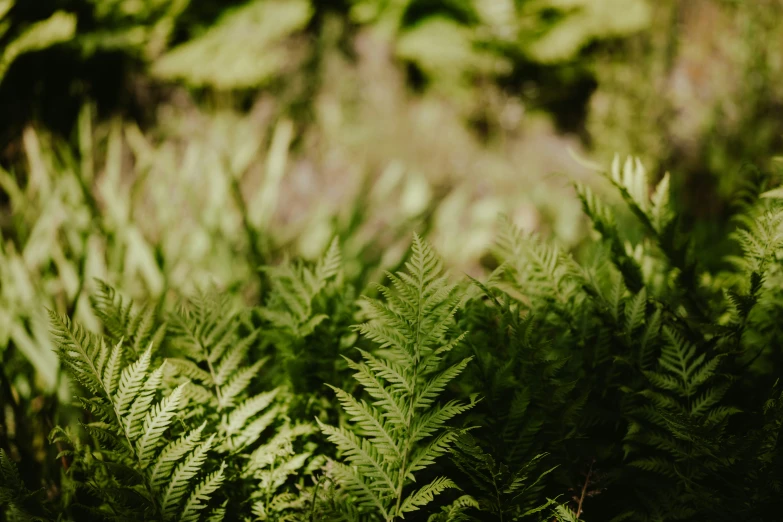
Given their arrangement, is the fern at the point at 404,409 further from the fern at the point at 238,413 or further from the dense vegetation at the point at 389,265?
the fern at the point at 238,413

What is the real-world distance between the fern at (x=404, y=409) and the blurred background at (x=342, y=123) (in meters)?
0.93

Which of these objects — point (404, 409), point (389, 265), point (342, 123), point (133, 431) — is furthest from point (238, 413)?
point (342, 123)

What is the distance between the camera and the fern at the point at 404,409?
0.70 m

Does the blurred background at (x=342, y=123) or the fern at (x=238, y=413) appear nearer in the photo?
the fern at (x=238, y=413)

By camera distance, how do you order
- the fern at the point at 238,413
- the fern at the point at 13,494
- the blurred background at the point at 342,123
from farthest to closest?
the blurred background at the point at 342,123 < the fern at the point at 238,413 < the fern at the point at 13,494

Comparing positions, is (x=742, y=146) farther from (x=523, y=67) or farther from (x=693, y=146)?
(x=523, y=67)

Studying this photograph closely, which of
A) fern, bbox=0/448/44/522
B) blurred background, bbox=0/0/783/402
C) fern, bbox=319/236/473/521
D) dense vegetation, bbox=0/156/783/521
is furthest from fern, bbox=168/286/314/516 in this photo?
blurred background, bbox=0/0/783/402

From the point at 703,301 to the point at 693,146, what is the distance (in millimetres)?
2710

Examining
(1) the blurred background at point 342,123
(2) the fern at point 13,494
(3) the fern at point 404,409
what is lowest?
(2) the fern at point 13,494

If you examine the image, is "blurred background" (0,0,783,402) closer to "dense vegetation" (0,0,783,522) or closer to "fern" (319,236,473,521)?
"dense vegetation" (0,0,783,522)

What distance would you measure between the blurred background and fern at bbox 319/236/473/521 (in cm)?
93

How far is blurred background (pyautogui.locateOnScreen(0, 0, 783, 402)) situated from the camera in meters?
1.89

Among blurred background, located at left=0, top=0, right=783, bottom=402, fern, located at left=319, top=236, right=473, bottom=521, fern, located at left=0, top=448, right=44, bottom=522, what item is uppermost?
blurred background, located at left=0, top=0, right=783, bottom=402

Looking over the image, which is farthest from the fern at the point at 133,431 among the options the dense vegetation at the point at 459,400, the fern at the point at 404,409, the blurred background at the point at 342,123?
the blurred background at the point at 342,123
